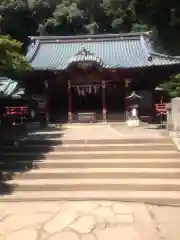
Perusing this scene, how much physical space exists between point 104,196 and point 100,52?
609 inches

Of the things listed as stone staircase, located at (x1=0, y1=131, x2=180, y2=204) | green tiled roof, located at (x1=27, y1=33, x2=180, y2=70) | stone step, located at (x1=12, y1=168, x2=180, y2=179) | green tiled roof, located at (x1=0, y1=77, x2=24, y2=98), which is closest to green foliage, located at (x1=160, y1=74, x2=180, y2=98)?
green tiled roof, located at (x1=27, y1=33, x2=180, y2=70)

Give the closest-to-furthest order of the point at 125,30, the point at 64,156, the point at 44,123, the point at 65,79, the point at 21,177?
the point at 21,177
the point at 64,156
the point at 44,123
the point at 65,79
the point at 125,30

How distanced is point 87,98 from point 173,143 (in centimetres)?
1138

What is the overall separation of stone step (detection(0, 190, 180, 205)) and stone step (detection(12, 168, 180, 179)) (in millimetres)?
635

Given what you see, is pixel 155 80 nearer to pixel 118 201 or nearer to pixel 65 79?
pixel 65 79

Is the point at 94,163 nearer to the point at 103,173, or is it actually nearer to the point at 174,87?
the point at 103,173

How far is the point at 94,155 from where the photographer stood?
7980 millimetres

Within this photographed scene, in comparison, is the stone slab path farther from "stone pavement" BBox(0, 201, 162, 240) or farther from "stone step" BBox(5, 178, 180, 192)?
"stone pavement" BBox(0, 201, 162, 240)

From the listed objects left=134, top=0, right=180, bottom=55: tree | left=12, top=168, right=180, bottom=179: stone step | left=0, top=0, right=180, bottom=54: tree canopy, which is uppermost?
left=0, top=0, right=180, bottom=54: tree canopy

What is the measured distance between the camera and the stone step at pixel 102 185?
6468mm

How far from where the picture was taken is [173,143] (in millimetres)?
8469

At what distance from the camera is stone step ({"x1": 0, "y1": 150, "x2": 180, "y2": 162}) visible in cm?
784

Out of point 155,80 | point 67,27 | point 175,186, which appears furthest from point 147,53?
point 67,27

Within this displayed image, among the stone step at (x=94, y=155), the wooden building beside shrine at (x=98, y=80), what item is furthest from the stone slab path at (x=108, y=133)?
the wooden building beside shrine at (x=98, y=80)
